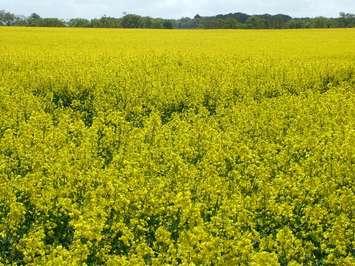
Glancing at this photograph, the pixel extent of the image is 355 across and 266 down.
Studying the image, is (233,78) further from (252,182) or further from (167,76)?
(252,182)

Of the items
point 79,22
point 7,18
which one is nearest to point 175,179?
point 79,22

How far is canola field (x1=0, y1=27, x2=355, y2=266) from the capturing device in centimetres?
596

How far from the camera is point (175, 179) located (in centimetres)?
800

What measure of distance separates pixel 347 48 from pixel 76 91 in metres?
18.5

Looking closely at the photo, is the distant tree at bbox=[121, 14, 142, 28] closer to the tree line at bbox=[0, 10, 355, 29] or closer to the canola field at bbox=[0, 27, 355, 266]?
the tree line at bbox=[0, 10, 355, 29]

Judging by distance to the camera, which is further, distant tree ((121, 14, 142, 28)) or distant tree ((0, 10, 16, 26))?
distant tree ((0, 10, 16, 26))

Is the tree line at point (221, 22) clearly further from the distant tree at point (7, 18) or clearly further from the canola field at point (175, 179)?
the canola field at point (175, 179)

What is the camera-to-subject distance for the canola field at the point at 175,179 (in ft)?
19.6

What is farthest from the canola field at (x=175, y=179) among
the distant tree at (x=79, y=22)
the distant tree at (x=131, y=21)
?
the distant tree at (x=131, y=21)

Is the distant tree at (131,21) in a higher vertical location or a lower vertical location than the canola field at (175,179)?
lower

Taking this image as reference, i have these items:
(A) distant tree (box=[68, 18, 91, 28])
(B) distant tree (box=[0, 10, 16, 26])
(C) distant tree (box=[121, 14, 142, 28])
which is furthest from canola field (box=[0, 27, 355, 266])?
(B) distant tree (box=[0, 10, 16, 26])

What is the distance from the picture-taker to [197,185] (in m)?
7.77

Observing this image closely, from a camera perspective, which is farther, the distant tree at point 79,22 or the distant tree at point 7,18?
the distant tree at point 7,18

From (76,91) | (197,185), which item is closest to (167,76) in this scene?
(76,91)
